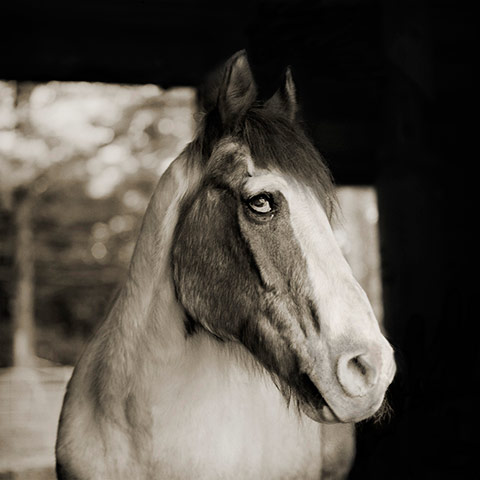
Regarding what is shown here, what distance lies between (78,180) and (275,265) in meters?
4.01

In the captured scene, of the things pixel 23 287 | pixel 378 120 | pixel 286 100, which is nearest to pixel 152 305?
pixel 286 100

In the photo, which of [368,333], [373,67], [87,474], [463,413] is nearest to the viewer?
[368,333]

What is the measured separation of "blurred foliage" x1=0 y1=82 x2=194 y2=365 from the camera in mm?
4562

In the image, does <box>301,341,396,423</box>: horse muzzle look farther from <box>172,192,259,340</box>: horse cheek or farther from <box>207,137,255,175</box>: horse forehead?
<box>207,137,255,175</box>: horse forehead

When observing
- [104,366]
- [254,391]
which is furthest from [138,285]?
[254,391]

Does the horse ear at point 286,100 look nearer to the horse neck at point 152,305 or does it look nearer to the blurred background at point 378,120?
the horse neck at point 152,305

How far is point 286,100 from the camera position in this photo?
150cm

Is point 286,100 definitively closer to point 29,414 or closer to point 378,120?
point 378,120

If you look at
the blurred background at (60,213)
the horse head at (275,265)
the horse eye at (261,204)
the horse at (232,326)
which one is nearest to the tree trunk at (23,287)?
the blurred background at (60,213)

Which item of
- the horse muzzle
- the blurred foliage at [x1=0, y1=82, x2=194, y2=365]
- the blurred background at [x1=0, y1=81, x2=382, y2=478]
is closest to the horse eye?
the horse muzzle

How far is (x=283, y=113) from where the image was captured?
4.83 ft

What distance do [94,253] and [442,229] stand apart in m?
3.29

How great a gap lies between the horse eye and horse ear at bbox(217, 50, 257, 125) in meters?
0.22

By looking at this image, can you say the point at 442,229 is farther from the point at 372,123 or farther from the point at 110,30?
the point at 110,30
